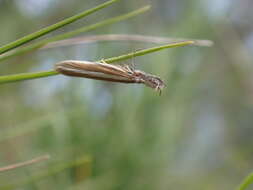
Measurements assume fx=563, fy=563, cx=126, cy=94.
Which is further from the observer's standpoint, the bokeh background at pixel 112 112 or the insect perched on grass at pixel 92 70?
the bokeh background at pixel 112 112

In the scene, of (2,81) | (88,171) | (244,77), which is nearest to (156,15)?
(244,77)

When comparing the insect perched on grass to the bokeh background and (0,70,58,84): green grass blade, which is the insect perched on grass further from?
the bokeh background

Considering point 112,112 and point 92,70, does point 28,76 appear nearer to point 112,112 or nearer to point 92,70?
point 92,70

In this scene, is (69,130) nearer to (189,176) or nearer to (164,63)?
(164,63)

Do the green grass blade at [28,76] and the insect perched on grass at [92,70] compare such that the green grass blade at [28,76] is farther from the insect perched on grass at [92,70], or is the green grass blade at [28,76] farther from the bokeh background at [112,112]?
the bokeh background at [112,112]

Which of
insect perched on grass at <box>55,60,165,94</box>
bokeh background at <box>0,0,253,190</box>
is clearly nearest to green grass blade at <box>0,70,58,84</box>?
insect perched on grass at <box>55,60,165,94</box>

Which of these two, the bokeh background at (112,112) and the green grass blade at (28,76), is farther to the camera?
the bokeh background at (112,112)

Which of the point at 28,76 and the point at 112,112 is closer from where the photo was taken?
the point at 28,76

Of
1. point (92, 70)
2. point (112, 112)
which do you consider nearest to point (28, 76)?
point (92, 70)

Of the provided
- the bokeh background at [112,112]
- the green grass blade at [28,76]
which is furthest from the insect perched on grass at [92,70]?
the bokeh background at [112,112]
